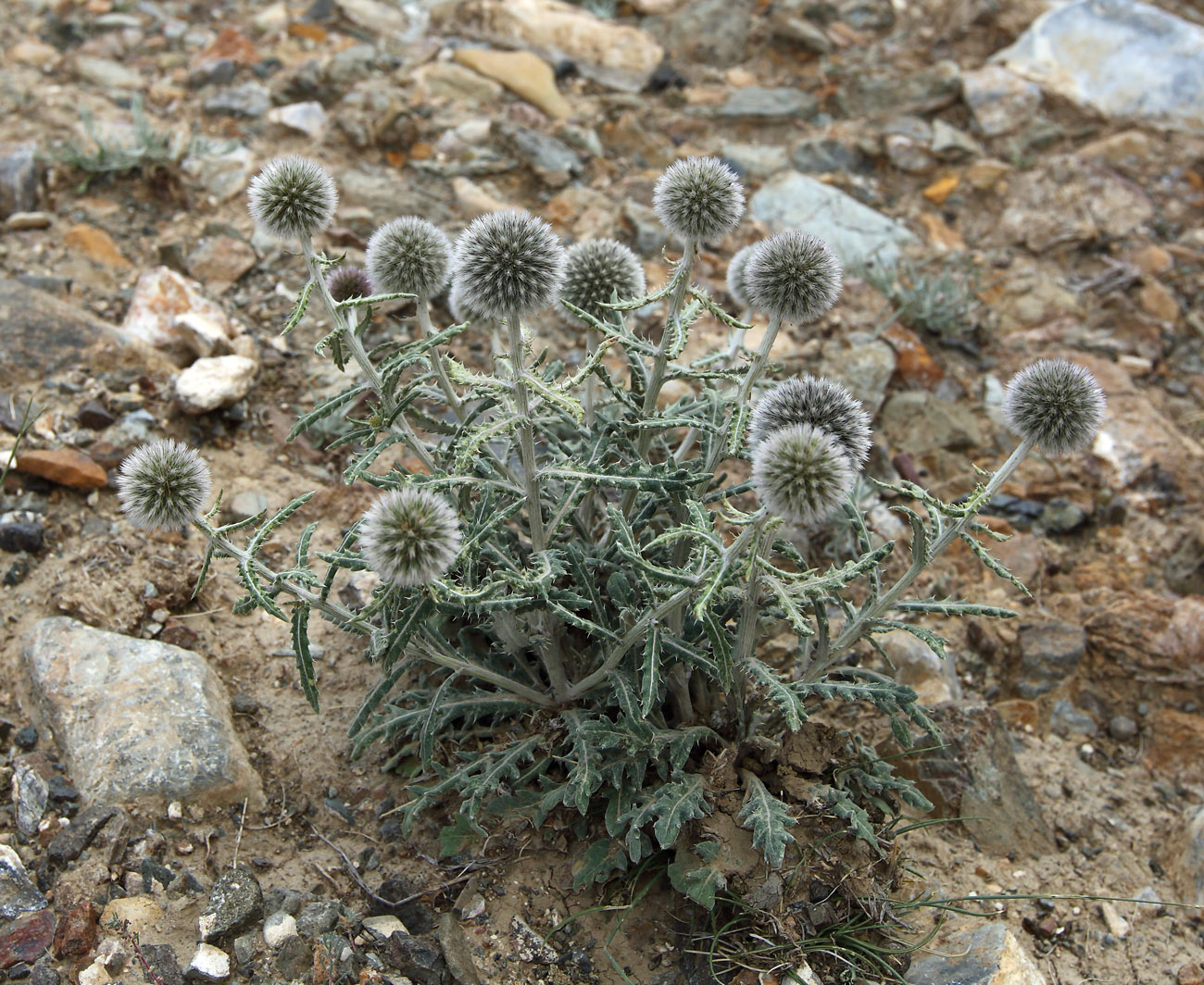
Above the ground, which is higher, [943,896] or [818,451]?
[818,451]

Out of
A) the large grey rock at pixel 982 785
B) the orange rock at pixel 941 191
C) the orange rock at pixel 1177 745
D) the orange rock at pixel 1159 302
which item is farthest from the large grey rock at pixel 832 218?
the large grey rock at pixel 982 785

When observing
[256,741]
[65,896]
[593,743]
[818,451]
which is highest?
[818,451]

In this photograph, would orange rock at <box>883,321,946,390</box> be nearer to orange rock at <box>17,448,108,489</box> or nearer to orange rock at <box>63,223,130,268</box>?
orange rock at <box>17,448,108,489</box>

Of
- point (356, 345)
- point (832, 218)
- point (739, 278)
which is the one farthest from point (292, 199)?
point (832, 218)

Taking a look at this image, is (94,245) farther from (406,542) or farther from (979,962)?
(979,962)

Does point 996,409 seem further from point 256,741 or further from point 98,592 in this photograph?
point 98,592

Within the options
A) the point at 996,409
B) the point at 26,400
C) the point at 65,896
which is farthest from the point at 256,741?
the point at 996,409

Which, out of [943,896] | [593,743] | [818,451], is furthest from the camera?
[943,896]

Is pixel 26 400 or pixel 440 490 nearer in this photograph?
pixel 440 490

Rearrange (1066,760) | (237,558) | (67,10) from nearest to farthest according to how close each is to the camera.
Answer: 1. (237,558)
2. (1066,760)
3. (67,10)
